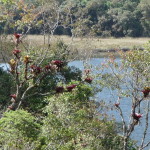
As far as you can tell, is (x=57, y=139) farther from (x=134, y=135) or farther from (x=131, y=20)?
(x=131, y=20)

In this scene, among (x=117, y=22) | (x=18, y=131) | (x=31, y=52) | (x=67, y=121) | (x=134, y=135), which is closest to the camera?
(x=18, y=131)

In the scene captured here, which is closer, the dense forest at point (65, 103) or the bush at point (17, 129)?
the dense forest at point (65, 103)

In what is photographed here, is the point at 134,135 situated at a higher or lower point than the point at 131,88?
lower

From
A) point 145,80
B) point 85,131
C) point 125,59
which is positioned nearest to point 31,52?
point 125,59

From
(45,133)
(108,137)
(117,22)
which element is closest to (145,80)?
(108,137)

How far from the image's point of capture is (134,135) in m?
22.5

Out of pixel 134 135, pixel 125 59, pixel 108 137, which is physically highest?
pixel 125 59

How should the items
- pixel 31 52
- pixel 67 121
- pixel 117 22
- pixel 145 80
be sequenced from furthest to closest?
pixel 117 22 < pixel 31 52 < pixel 145 80 < pixel 67 121

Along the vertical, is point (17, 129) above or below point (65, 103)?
below

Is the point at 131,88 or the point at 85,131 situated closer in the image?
the point at 85,131

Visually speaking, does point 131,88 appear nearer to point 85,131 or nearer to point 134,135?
point 85,131

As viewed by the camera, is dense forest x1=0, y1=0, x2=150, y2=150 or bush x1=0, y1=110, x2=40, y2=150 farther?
bush x1=0, y1=110, x2=40, y2=150

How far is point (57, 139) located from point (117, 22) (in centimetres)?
4982

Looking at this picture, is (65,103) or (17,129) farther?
(65,103)
